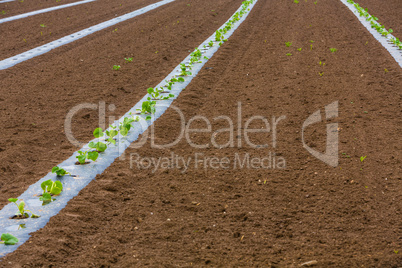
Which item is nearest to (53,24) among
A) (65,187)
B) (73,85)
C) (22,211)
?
(73,85)

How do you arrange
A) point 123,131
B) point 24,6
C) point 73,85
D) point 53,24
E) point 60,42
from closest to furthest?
point 123,131
point 73,85
point 60,42
point 53,24
point 24,6

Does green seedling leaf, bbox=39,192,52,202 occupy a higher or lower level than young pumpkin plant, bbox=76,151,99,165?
lower

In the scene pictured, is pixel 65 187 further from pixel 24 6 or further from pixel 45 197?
pixel 24 6

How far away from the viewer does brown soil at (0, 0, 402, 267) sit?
2.35 metres

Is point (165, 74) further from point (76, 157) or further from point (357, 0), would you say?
point (357, 0)

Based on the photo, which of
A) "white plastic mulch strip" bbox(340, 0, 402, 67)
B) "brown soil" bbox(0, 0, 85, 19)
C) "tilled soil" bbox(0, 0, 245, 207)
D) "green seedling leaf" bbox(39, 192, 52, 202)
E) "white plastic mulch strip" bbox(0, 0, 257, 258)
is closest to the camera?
"white plastic mulch strip" bbox(0, 0, 257, 258)

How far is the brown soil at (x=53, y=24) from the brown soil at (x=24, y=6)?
3.51ft

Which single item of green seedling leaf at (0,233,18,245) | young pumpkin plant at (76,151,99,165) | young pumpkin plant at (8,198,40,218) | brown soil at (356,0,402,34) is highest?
brown soil at (356,0,402,34)

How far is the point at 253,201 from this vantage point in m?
2.90

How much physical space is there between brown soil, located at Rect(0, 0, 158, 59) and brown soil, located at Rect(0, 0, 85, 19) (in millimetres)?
1069

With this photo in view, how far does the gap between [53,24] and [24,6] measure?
3.92 meters

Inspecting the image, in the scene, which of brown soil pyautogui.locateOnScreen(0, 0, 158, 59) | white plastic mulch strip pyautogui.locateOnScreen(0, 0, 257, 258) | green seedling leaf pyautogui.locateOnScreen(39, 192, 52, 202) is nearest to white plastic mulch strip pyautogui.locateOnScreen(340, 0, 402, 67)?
white plastic mulch strip pyautogui.locateOnScreen(0, 0, 257, 258)

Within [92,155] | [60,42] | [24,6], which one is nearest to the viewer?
[92,155]

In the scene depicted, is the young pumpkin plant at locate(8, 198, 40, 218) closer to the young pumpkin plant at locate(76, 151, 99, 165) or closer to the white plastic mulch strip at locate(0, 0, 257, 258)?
the white plastic mulch strip at locate(0, 0, 257, 258)
